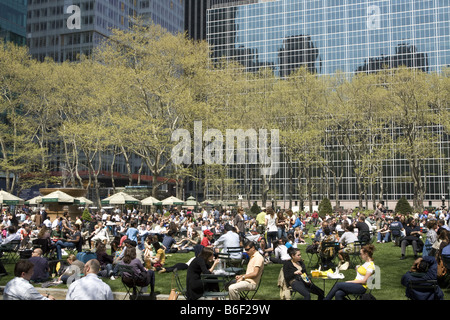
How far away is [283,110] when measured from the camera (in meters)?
53.2

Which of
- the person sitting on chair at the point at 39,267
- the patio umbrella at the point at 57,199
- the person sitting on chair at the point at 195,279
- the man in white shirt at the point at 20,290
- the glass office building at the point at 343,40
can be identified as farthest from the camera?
the glass office building at the point at 343,40

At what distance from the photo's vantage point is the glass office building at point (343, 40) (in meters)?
86.7

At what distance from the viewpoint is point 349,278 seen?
13.4 metres

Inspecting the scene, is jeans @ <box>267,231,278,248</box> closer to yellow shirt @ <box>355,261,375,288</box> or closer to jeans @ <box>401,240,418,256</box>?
jeans @ <box>401,240,418,256</box>

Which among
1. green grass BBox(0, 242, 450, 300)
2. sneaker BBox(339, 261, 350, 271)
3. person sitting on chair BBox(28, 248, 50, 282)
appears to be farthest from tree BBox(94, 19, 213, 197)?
sneaker BBox(339, 261, 350, 271)

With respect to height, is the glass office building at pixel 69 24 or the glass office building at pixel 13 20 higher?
the glass office building at pixel 69 24

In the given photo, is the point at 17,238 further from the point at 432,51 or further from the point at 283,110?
the point at 432,51

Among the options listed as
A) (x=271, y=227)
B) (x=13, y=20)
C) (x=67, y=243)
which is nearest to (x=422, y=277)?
(x=271, y=227)

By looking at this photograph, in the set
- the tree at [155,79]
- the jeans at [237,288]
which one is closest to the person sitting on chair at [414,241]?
the jeans at [237,288]

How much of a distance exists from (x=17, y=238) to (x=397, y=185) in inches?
3112

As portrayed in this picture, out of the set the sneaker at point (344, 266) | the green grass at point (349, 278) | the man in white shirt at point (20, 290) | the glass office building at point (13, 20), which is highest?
the glass office building at point (13, 20)

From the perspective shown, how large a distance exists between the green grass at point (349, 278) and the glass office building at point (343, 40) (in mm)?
66115

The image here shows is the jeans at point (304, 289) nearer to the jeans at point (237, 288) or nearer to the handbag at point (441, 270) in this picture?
the jeans at point (237, 288)

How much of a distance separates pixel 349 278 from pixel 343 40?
88066 mm
